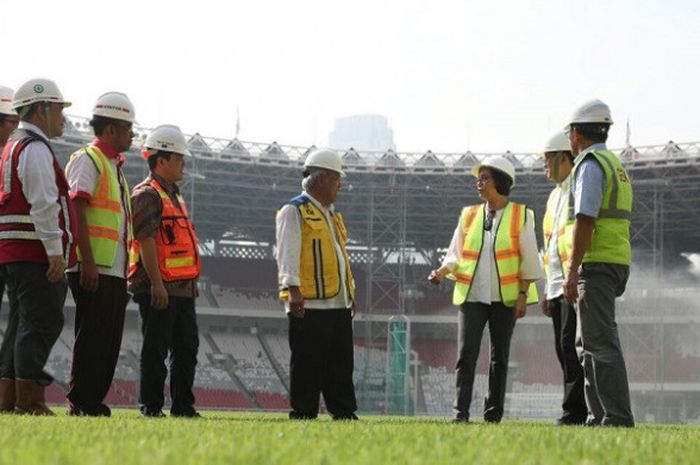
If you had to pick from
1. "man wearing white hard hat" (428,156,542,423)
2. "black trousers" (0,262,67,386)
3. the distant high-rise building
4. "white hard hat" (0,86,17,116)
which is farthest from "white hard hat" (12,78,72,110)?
the distant high-rise building

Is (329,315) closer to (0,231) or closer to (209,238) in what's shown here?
(0,231)

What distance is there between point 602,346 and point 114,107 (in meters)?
3.03

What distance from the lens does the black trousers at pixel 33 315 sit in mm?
5371

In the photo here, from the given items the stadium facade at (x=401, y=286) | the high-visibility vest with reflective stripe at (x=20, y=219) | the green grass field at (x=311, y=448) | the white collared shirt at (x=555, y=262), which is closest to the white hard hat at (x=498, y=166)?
the white collared shirt at (x=555, y=262)

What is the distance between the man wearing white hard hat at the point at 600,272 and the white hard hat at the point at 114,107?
8.41ft

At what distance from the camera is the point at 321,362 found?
21.4 feet

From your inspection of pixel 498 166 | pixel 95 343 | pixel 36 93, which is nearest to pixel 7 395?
pixel 95 343

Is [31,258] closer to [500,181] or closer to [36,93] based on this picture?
[36,93]

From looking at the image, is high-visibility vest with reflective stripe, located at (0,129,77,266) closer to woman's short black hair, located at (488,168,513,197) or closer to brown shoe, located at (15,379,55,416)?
brown shoe, located at (15,379,55,416)

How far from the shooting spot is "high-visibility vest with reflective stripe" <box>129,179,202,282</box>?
677cm

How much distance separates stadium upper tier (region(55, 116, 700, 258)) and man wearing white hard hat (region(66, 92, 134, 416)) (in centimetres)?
2490

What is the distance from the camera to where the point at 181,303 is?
6848 mm

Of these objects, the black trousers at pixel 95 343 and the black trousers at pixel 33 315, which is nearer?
the black trousers at pixel 33 315

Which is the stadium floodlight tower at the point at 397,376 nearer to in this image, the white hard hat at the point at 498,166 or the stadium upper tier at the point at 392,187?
the stadium upper tier at the point at 392,187
